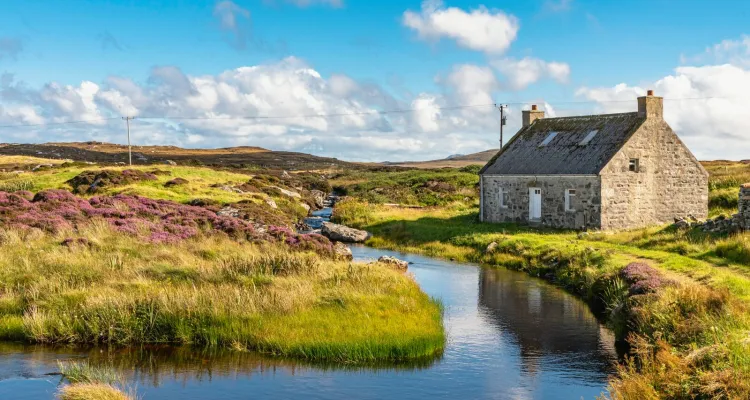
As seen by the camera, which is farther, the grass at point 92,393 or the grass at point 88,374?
the grass at point 88,374

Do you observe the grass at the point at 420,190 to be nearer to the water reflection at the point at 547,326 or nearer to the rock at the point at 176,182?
the rock at the point at 176,182

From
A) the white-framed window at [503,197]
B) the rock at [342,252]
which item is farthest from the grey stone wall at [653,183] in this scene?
the rock at [342,252]

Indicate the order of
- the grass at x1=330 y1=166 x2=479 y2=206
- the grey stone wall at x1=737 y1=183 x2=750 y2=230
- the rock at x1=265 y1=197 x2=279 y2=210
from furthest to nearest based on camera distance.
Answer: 1. the grass at x1=330 y1=166 x2=479 y2=206
2. the rock at x1=265 y1=197 x2=279 y2=210
3. the grey stone wall at x1=737 y1=183 x2=750 y2=230

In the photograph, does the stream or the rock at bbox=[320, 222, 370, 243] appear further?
the rock at bbox=[320, 222, 370, 243]

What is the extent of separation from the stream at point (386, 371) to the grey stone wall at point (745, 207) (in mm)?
11328

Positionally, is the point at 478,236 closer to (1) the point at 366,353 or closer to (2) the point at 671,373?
(1) the point at 366,353

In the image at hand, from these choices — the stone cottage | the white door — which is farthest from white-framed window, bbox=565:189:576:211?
the white door

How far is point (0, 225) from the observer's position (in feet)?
89.0

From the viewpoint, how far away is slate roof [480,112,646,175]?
3822cm

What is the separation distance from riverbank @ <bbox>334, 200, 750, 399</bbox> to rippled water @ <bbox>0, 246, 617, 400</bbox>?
114 cm

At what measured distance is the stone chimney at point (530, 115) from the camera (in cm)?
4653

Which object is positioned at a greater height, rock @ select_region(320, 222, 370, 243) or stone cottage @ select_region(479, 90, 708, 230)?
stone cottage @ select_region(479, 90, 708, 230)

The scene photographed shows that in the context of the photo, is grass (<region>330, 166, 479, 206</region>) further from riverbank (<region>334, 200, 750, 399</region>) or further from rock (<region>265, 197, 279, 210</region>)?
rock (<region>265, 197, 279, 210</region>)

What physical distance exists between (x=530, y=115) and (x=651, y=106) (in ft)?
30.8
